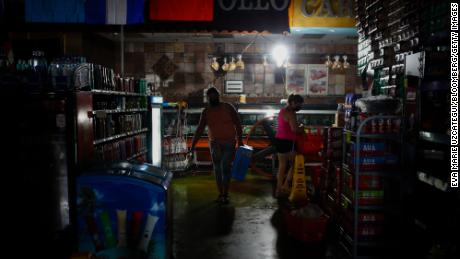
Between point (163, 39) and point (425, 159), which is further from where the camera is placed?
point (163, 39)

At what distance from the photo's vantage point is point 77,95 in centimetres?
400

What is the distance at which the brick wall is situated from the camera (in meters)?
14.6

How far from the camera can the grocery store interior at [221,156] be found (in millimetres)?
3838

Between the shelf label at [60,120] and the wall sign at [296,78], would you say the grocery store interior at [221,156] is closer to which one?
the shelf label at [60,120]

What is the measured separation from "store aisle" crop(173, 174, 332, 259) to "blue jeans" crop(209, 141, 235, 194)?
1.51 feet

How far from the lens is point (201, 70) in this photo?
1473 cm

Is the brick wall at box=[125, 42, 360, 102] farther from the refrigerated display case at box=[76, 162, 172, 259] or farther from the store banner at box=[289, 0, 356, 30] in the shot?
the refrigerated display case at box=[76, 162, 172, 259]

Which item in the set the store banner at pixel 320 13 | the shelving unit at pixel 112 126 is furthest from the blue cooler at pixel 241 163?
the store banner at pixel 320 13

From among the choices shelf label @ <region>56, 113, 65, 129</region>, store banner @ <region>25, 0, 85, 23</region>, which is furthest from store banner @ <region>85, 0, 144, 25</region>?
shelf label @ <region>56, 113, 65, 129</region>

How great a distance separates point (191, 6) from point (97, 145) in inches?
124

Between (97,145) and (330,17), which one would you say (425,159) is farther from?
(97,145)

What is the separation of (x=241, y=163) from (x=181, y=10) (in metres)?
3.63

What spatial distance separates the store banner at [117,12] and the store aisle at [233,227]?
366cm

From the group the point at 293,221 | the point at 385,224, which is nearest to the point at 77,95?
the point at 293,221
